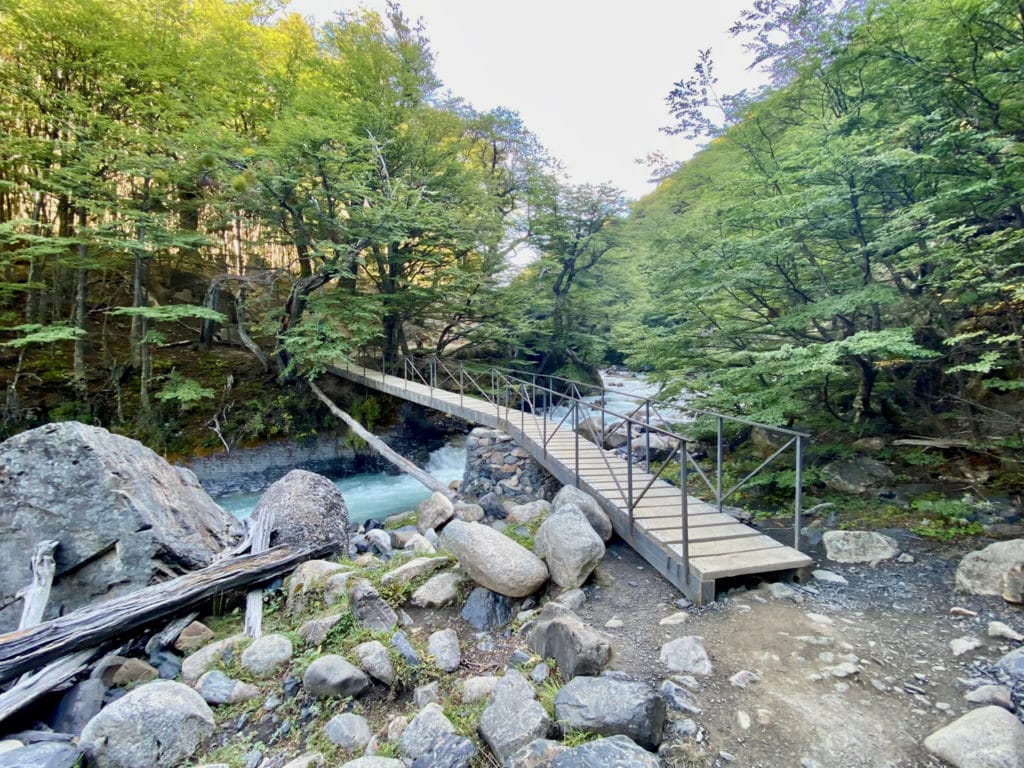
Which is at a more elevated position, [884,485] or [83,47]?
[83,47]

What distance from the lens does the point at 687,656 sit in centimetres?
247

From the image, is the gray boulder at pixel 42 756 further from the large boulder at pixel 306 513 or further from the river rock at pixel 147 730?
the large boulder at pixel 306 513

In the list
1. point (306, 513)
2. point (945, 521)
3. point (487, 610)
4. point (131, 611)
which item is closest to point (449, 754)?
point (487, 610)

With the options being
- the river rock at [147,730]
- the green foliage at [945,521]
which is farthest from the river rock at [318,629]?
the green foliage at [945,521]

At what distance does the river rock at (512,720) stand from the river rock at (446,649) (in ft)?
2.23

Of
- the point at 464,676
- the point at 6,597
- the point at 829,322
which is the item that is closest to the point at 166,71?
the point at 6,597

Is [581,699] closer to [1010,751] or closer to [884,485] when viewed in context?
[1010,751]

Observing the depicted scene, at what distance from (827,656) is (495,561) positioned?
6.88 feet

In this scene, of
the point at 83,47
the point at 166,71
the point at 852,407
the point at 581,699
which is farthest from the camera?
the point at 166,71

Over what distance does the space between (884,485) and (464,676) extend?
492 centimetres

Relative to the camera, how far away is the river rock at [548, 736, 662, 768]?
1.60m

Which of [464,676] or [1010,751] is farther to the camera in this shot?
[464,676]

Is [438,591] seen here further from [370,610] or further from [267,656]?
[267,656]

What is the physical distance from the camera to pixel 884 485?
4.76 m
